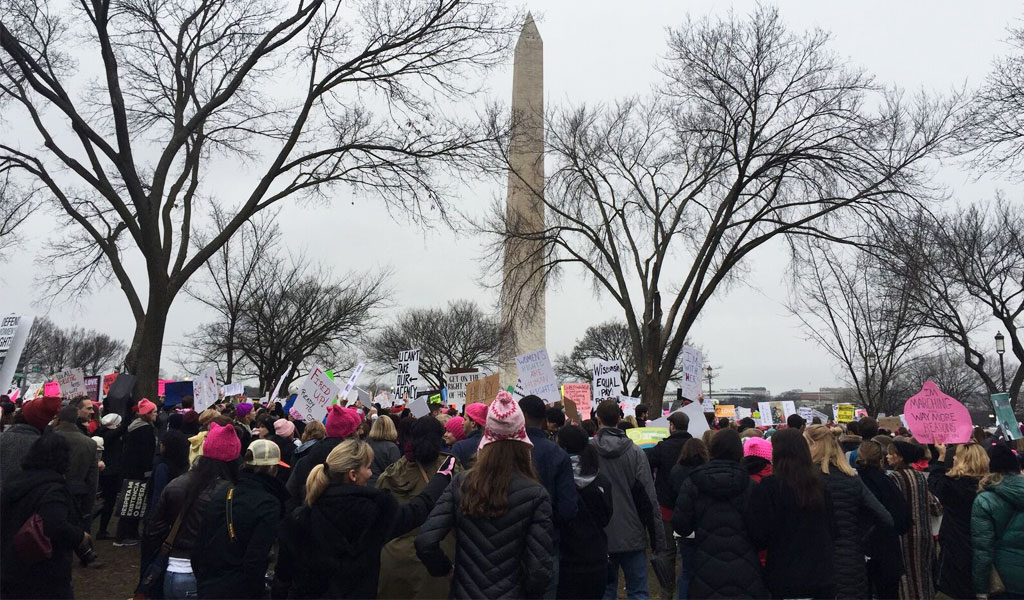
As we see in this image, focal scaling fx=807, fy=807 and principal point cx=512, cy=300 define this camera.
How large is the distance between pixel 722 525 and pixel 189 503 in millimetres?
3413

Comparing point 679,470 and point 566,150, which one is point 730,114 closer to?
point 566,150

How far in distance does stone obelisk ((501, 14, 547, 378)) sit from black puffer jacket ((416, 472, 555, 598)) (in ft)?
49.7

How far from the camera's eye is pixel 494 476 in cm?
402

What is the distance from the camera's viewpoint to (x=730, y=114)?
19.2 metres

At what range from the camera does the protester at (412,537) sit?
191 inches

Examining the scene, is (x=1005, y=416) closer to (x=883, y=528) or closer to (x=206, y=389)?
(x=883, y=528)

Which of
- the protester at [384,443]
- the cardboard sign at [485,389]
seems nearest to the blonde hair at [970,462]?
the protester at [384,443]

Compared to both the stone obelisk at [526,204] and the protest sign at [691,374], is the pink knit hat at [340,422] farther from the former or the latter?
the stone obelisk at [526,204]

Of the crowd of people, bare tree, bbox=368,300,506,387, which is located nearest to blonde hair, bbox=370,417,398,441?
the crowd of people

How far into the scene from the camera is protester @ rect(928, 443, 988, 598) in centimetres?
659

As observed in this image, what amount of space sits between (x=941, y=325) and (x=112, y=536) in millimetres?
28475

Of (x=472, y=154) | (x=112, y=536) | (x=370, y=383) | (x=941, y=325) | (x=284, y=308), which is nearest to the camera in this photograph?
(x=112, y=536)

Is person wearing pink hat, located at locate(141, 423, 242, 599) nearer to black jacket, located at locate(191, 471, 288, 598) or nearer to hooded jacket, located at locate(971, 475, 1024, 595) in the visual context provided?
black jacket, located at locate(191, 471, 288, 598)

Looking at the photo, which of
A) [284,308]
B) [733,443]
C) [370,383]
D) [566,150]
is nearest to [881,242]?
[566,150]
